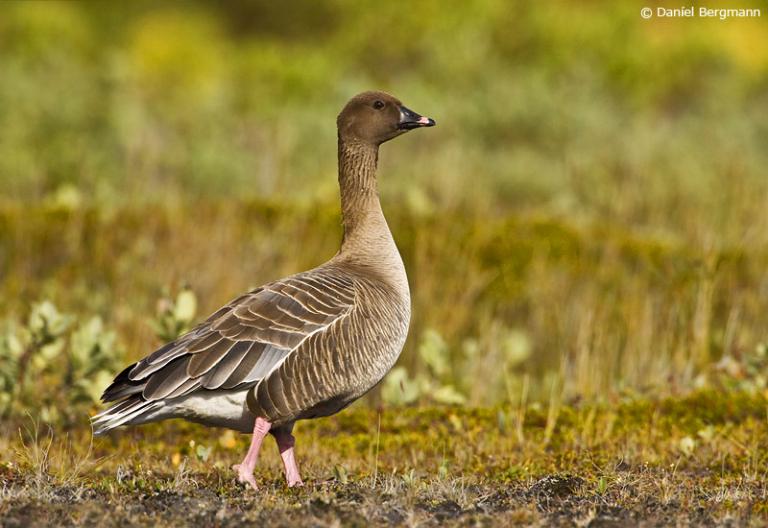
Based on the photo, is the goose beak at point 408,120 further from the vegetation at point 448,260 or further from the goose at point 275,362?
the vegetation at point 448,260

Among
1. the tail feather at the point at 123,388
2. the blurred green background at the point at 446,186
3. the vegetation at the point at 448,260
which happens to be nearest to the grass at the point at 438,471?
the vegetation at the point at 448,260

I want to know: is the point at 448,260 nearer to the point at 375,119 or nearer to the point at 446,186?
the point at 446,186

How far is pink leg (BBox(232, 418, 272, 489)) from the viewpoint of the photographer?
5.98m

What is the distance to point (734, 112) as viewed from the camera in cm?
2319

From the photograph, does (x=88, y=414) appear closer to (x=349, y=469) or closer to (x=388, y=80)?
(x=349, y=469)

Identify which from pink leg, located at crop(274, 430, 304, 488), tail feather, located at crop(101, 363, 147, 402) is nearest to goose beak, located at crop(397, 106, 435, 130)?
pink leg, located at crop(274, 430, 304, 488)

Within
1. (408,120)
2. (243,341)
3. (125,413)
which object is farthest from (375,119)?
(125,413)

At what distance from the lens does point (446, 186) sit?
15.4 m

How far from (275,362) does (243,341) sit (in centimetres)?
22

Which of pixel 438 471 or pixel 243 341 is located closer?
pixel 243 341

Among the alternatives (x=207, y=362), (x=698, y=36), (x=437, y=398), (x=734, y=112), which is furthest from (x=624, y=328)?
(x=698, y=36)

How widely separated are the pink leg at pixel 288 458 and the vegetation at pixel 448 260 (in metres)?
0.34

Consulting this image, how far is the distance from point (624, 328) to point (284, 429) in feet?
18.5

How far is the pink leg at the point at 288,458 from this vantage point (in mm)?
6211
